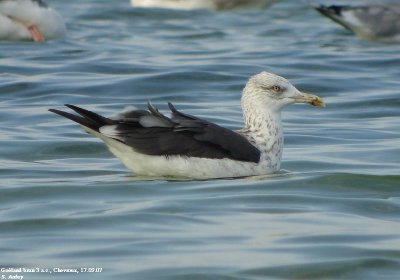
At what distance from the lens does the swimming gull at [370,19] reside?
20.4 m

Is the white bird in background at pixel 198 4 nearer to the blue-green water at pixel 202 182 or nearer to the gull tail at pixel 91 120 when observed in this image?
the blue-green water at pixel 202 182

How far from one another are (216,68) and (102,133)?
7.50 m

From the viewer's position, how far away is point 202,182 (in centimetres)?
1026

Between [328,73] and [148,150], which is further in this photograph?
[328,73]

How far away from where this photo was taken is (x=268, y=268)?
779 centimetres

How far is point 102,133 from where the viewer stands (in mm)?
9984

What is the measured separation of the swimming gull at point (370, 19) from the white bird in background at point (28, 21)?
369 cm

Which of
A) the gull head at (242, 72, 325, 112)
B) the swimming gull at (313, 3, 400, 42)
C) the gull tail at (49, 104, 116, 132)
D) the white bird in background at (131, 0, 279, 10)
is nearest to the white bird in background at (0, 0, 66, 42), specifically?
the swimming gull at (313, 3, 400, 42)

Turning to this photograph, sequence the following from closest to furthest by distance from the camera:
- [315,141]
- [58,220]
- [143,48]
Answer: [58,220], [315,141], [143,48]

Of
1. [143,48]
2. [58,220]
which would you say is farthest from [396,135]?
[143,48]

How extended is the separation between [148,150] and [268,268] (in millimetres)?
2479

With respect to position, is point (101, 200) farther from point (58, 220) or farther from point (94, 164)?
point (94, 164)

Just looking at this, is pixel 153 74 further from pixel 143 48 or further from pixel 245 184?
pixel 245 184

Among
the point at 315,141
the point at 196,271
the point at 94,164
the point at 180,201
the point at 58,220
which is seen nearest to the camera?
the point at 196,271
